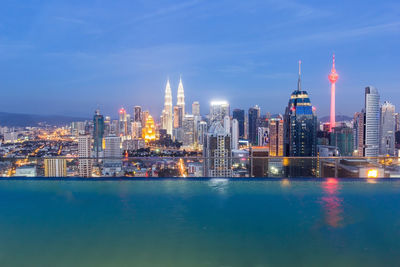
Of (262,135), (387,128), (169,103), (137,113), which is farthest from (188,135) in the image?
(169,103)

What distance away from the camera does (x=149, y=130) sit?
24.2 metres

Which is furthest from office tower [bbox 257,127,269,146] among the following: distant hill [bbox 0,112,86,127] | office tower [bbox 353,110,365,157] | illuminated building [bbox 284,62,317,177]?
distant hill [bbox 0,112,86,127]

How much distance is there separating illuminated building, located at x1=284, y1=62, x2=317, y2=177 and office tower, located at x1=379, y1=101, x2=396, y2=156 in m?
3.74

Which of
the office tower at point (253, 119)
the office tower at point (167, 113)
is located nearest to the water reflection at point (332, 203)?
the office tower at point (253, 119)

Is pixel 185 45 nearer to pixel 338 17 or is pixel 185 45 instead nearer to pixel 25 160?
pixel 338 17

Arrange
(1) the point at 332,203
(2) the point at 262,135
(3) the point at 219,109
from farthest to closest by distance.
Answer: (3) the point at 219,109 → (2) the point at 262,135 → (1) the point at 332,203

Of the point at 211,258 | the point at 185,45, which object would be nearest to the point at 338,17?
the point at 185,45

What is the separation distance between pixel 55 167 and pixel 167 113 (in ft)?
108

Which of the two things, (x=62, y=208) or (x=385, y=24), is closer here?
(x=62, y=208)

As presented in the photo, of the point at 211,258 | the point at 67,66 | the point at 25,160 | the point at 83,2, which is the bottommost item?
the point at 211,258

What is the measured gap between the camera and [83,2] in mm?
8531

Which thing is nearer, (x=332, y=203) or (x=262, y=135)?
(x=332, y=203)

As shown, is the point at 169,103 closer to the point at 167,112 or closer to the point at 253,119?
the point at 167,112

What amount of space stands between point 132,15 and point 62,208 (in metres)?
8.17
